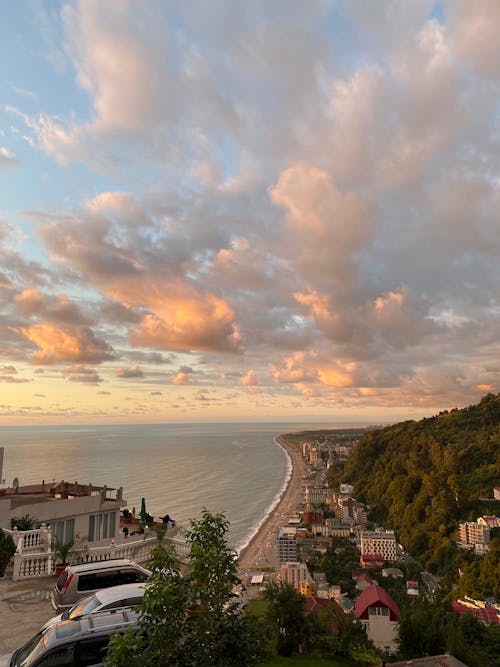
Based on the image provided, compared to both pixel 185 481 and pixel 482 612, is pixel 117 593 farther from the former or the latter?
pixel 185 481

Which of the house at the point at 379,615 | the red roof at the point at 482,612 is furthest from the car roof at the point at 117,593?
the red roof at the point at 482,612

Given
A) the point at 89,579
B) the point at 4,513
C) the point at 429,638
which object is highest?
the point at 4,513

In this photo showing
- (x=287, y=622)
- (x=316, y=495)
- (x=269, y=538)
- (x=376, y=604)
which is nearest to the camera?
(x=287, y=622)

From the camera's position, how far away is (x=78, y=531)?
19062mm

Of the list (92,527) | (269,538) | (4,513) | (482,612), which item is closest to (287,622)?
(92,527)

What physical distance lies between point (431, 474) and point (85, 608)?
366 ft

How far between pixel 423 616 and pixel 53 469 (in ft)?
464

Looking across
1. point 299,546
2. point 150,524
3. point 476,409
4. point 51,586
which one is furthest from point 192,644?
point 476,409

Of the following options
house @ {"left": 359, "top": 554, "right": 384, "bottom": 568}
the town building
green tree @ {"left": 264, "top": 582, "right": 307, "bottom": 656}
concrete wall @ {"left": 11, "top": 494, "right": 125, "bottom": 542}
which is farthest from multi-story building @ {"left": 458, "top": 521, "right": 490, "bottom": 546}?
concrete wall @ {"left": 11, "top": 494, "right": 125, "bottom": 542}

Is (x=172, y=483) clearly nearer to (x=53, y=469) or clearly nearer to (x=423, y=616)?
(x=53, y=469)

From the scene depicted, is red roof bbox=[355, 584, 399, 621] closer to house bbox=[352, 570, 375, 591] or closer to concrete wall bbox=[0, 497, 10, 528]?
house bbox=[352, 570, 375, 591]

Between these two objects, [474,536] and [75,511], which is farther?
[474,536]

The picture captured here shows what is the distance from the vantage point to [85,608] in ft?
27.5

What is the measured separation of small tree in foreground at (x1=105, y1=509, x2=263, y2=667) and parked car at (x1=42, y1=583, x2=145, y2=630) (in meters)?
3.39
